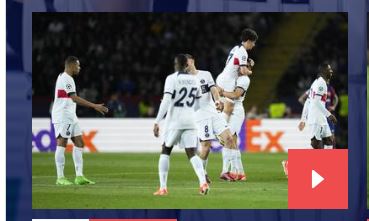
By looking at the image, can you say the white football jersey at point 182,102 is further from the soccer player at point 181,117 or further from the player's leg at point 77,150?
the player's leg at point 77,150

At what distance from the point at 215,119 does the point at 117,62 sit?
1447 cm

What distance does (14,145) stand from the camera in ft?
39.1

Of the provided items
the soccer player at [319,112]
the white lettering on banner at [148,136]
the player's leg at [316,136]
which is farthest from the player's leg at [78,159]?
the white lettering on banner at [148,136]

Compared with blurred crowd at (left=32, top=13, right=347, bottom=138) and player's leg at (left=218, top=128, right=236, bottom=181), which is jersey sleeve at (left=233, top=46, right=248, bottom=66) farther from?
blurred crowd at (left=32, top=13, right=347, bottom=138)

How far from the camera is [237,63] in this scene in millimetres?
16375

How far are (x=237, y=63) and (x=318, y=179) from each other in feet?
14.9

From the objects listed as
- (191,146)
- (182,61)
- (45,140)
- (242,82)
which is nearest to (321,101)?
(242,82)

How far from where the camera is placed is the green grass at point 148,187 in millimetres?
13141

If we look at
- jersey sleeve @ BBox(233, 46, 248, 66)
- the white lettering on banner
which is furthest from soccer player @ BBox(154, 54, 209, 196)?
the white lettering on banner

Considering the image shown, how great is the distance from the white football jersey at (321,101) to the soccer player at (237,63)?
4.00 ft

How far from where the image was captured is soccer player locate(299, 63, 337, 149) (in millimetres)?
16297

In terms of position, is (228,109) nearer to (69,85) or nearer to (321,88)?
(321,88)

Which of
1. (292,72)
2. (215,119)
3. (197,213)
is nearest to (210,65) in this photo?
(292,72)

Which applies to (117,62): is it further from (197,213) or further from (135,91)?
(197,213)
